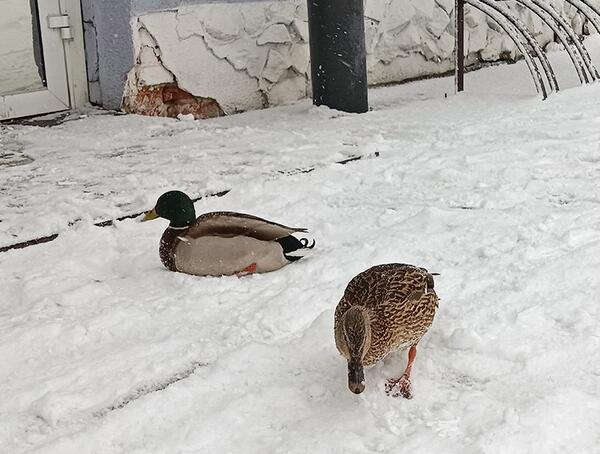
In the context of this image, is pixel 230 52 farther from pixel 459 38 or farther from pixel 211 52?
pixel 459 38

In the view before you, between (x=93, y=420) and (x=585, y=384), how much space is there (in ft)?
4.40

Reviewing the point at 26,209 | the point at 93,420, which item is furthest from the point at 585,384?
the point at 26,209

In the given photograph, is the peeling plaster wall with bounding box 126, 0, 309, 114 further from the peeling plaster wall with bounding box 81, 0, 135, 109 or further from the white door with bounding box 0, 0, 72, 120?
the white door with bounding box 0, 0, 72, 120

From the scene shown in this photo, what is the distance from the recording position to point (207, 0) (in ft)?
21.4

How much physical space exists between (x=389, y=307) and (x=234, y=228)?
1041mm

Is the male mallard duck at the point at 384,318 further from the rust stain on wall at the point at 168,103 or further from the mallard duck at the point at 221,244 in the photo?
the rust stain on wall at the point at 168,103

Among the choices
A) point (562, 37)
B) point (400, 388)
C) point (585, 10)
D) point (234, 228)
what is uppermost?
point (585, 10)

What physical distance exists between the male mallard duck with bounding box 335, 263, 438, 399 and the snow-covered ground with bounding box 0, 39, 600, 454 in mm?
113

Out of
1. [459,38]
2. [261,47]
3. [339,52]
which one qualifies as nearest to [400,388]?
[339,52]

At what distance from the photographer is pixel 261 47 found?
6.90 metres

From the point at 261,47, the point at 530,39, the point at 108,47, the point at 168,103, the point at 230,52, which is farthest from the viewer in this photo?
the point at 261,47

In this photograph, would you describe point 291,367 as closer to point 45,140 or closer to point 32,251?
point 32,251

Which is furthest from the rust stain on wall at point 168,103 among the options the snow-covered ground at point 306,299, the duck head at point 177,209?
the duck head at point 177,209

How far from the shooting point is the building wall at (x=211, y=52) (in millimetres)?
6328
